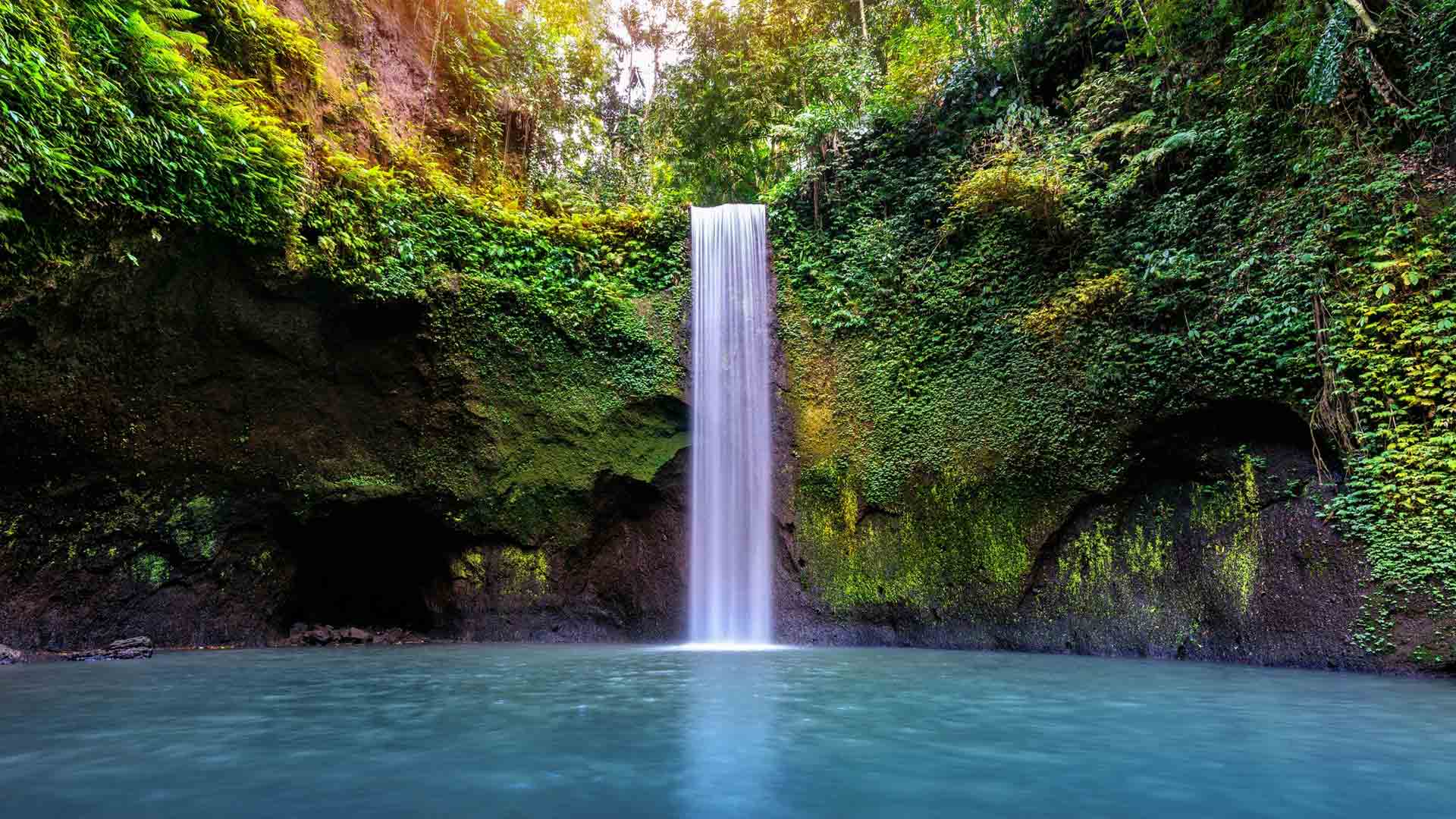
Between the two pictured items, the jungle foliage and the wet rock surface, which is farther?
the wet rock surface

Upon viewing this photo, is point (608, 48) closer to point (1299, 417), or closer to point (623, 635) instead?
point (623, 635)

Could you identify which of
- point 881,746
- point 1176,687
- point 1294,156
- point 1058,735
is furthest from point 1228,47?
point 881,746

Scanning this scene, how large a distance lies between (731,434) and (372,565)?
566 centimetres

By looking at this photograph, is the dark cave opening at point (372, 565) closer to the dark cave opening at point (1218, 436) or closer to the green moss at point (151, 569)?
the green moss at point (151, 569)

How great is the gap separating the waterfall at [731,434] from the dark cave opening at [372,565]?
139 inches

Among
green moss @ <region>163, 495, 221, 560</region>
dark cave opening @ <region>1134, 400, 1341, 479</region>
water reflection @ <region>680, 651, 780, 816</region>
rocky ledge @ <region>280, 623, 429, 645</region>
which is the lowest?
rocky ledge @ <region>280, 623, 429, 645</region>

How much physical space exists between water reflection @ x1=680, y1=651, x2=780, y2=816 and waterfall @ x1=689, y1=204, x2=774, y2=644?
4.09 metres

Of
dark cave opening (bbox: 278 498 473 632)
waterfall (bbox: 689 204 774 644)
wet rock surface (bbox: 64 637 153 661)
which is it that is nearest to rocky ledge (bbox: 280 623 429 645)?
dark cave opening (bbox: 278 498 473 632)

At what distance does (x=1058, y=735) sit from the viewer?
3744 millimetres

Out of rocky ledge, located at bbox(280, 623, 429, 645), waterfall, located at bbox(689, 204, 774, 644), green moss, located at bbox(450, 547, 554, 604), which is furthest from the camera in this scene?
green moss, located at bbox(450, 547, 554, 604)

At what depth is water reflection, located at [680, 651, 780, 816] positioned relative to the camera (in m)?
2.71

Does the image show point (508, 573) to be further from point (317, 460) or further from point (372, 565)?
point (317, 460)

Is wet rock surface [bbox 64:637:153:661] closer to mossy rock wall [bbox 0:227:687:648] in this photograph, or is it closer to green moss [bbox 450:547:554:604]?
mossy rock wall [bbox 0:227:687:648]

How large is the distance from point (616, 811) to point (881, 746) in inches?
59.0
